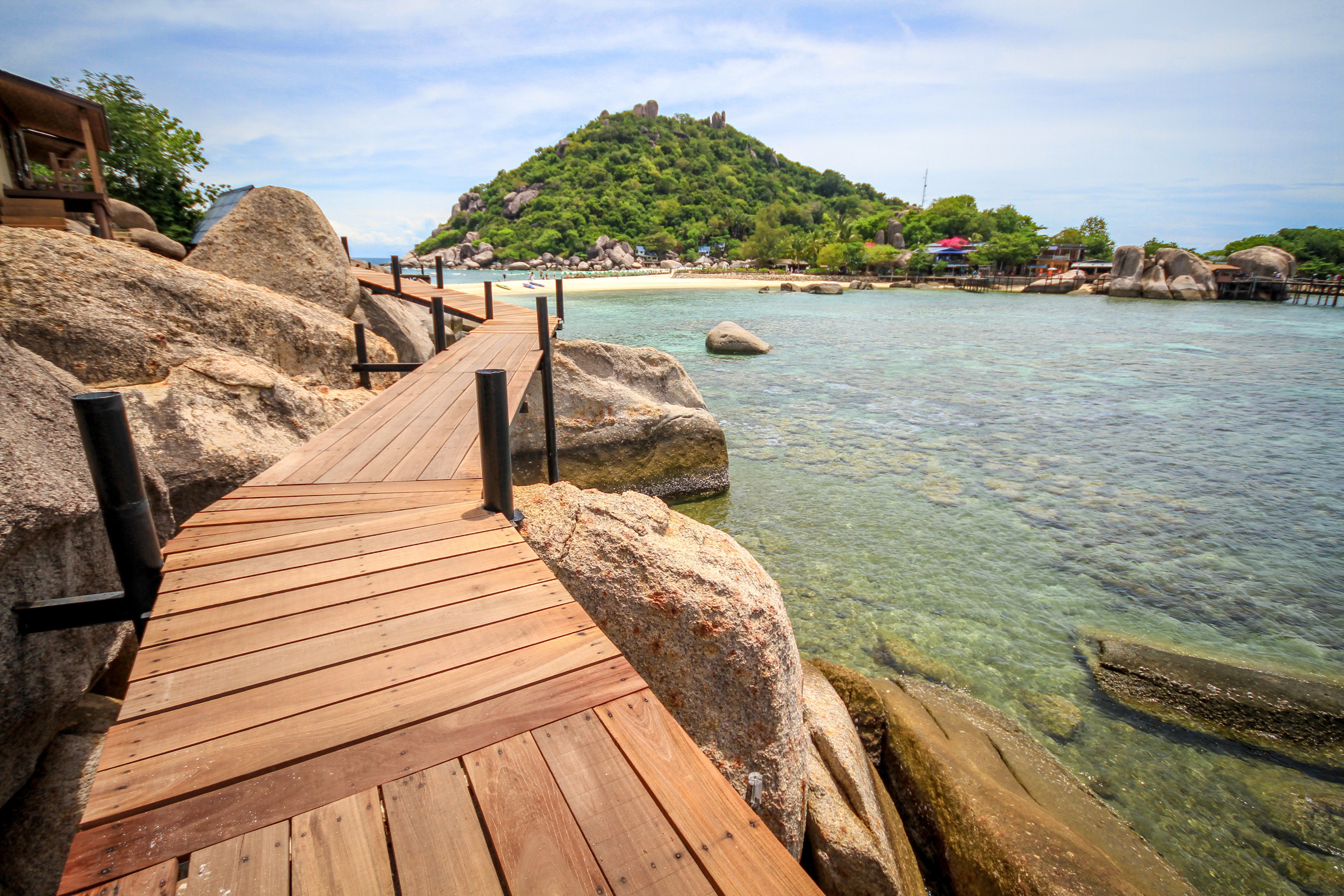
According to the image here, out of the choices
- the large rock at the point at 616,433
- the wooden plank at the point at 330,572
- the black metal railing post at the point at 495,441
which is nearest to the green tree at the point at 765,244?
the large rock at the point at 616,433

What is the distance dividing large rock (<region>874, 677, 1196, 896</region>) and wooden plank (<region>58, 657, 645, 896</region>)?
97.1 inches

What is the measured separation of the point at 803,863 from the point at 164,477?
5.29 meters

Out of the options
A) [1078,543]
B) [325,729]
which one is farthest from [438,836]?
[1078,543]

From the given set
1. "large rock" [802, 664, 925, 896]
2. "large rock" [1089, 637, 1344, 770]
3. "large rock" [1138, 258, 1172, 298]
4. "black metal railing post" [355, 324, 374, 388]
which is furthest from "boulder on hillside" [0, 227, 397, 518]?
"large rock" [1138, 258, 1172, 298]

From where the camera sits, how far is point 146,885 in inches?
54.9

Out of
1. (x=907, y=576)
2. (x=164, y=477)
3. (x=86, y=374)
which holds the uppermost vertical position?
(x=86, y=374)

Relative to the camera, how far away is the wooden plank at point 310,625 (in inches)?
85.8

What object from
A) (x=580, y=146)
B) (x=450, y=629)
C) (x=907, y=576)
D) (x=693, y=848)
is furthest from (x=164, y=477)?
(x=580, y=146)

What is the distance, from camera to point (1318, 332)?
36438mm

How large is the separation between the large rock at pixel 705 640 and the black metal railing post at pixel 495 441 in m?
0.28

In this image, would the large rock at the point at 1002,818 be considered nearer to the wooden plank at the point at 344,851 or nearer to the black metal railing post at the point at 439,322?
the wooden plank at the point at 344,851

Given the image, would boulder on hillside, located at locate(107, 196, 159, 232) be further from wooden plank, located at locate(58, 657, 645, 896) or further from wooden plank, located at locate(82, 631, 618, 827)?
wooden plank, located at locate(58, 657, 645, 896)

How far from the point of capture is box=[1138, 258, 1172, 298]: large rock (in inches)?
2406

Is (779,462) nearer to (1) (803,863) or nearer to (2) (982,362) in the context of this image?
(1) (803,863)
